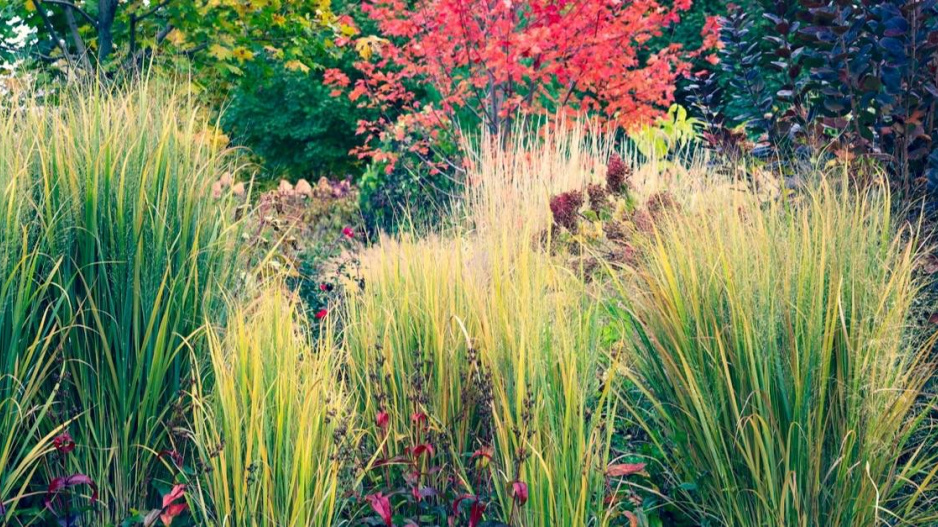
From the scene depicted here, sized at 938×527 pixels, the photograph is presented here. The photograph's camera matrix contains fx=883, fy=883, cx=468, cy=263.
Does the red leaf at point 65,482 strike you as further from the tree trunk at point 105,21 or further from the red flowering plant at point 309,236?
the tree trunk at point 105,21

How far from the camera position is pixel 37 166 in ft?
9.69

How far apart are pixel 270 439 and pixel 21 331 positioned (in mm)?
927

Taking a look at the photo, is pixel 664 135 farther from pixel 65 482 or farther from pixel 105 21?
pixel 65 482

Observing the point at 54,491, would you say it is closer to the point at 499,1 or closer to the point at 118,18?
the point at 499,1

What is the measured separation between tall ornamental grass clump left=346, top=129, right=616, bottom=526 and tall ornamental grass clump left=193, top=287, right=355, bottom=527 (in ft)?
0.74

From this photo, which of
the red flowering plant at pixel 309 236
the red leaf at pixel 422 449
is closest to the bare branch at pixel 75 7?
the red flowering plant at pixel 309 236

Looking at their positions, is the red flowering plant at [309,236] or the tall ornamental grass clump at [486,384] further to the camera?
the red flowering plant at [309,236]

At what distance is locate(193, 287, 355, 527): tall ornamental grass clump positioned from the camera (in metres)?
2.33

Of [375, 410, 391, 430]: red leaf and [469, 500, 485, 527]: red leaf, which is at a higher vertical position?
[375, 410, 391, 430]: red leaf

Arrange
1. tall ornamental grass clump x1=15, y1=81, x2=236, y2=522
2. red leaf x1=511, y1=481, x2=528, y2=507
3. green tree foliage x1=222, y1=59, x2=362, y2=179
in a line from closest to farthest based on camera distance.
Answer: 1. red leaf x1=511, y1=481, x2=528, y2=507
2. tall ornamental grass clump x1=15, y1=81, x2=236, y2=522
3. green tree foliage x1=222, y1=59, x2=362, y2=179

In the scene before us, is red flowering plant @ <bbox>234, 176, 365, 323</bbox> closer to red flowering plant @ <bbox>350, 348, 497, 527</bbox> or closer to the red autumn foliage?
red flowering plant @ <bbox>350, 348, 497, 527</bbox>

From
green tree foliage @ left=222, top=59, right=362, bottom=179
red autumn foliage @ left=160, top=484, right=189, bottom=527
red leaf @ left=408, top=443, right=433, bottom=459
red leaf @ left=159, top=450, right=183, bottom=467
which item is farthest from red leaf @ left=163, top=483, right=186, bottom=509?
green tree foliage @ left=222, top=59, right=362, bottom=179

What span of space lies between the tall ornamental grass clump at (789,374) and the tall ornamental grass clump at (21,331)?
6.15 ft

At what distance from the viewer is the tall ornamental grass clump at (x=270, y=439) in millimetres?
2330
